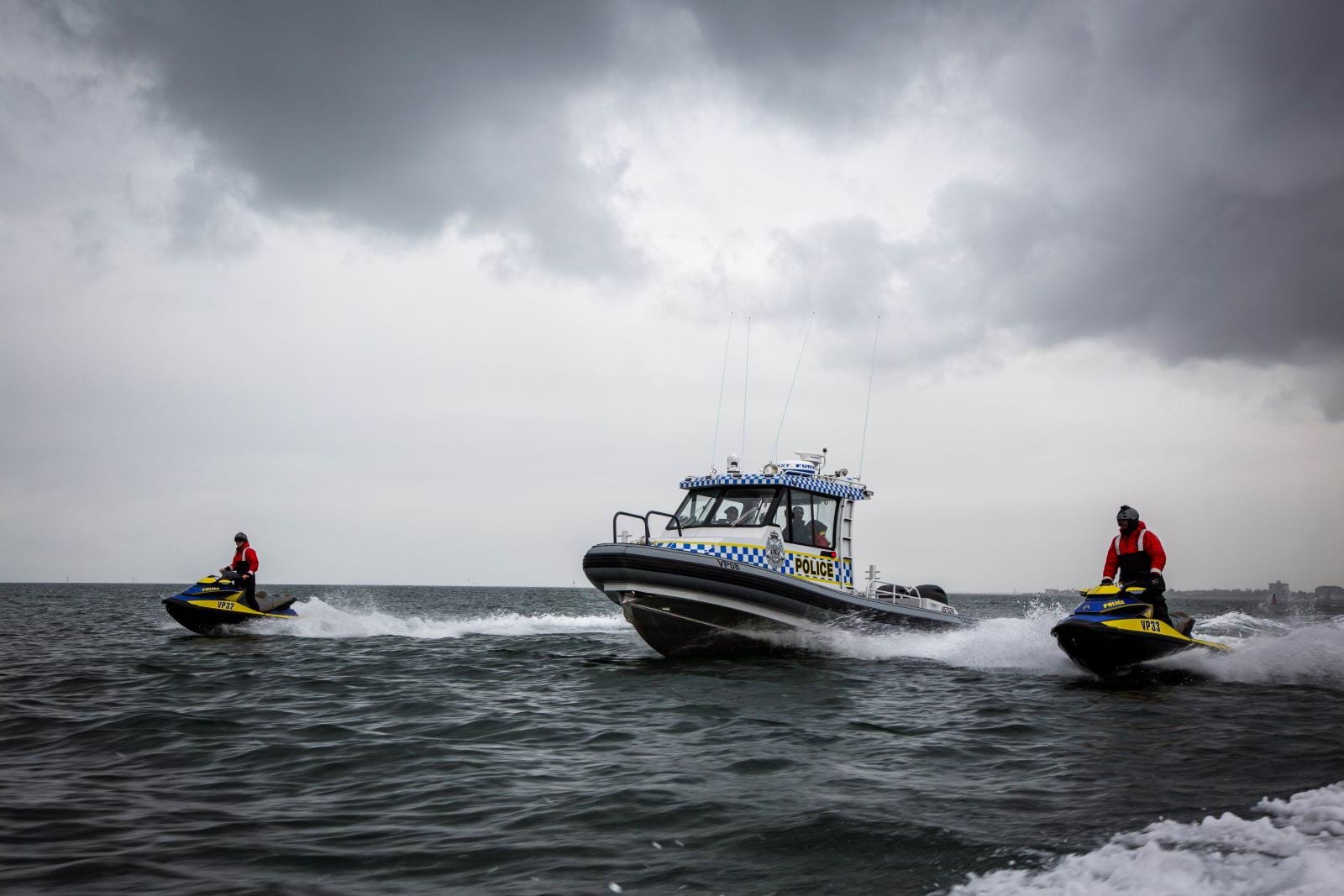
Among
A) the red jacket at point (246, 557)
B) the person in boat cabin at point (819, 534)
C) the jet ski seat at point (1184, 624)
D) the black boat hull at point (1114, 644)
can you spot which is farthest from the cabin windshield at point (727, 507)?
the red jacket at point (246, 557)

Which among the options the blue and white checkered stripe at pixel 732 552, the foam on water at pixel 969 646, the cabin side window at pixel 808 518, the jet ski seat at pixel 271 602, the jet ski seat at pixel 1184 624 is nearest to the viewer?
the jet ski seat at pixel 1184 624

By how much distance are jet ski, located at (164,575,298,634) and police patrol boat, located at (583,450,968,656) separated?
7.57m

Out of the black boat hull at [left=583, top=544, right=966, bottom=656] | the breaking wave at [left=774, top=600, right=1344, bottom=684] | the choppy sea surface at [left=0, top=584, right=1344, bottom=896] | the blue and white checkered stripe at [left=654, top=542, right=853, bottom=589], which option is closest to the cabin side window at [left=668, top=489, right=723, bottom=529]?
the blue and white checkered stripe at [left=654, top=542, right=853, bottom=589]

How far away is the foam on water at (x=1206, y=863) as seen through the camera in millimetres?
3721

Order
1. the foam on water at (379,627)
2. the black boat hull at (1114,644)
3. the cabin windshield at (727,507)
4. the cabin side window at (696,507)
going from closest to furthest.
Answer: the black boat hull at (1114,644), the cabin windshield at (727,507), the cabin side window at (696,507), the foam on water at (379,627)

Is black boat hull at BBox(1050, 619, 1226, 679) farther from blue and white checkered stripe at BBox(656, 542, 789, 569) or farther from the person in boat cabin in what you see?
the person in boat cabin

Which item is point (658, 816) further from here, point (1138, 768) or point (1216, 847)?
point (1138, 768)

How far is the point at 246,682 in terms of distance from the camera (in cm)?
1016

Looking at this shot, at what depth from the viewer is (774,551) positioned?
13.1 meters

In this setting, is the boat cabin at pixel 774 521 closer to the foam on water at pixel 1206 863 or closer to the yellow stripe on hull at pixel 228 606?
the yellow stripe on hull at pixel 228 606

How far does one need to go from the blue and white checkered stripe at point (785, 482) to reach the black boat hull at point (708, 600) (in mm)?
1636

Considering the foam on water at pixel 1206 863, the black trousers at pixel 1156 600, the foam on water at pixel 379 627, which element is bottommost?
the foam on water at pixel 379 627

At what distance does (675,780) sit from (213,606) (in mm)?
13470

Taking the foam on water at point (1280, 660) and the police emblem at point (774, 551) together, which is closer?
the foam on water at point (1280, 660)
